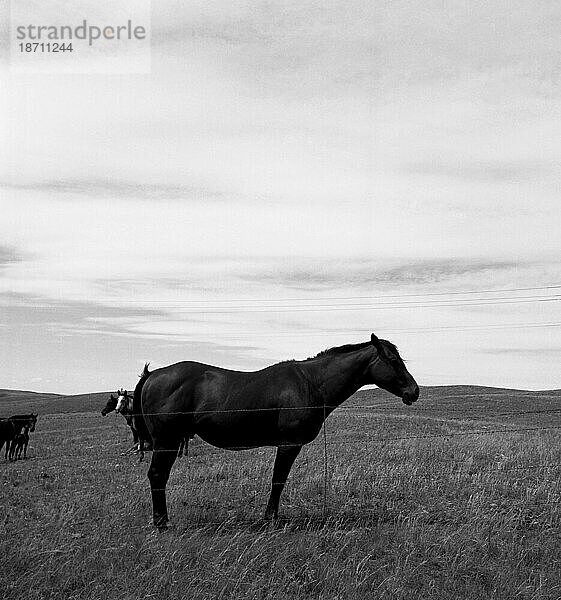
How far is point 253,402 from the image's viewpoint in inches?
416

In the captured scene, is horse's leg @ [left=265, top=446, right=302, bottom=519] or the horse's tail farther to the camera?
the horse's tail

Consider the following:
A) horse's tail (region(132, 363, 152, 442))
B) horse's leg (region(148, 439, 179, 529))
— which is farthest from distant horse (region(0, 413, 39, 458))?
horse's leg (region(148, 439, 179, 529))

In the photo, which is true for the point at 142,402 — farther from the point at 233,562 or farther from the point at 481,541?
the point at 481,541

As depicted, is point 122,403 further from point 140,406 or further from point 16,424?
point 140,406

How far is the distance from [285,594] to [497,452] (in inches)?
434

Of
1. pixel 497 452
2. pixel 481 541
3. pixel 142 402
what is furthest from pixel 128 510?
pixel 497 452

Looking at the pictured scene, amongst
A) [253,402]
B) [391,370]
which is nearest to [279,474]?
[253,402]

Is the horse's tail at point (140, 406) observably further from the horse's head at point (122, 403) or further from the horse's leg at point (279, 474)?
the horse's head at point (122, 403)

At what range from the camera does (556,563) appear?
8648mm

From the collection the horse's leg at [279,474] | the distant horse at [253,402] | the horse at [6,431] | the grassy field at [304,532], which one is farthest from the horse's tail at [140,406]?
the horse at [6,431]

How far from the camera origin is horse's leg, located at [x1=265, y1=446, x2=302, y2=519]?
1026 cm

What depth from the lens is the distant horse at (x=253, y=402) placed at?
34.2 ft

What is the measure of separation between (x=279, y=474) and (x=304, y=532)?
49.6 inches

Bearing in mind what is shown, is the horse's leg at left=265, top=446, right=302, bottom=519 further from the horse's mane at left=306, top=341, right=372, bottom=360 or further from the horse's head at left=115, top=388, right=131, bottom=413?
the horse's head at left=115, top=388, right=131, bottom=413
